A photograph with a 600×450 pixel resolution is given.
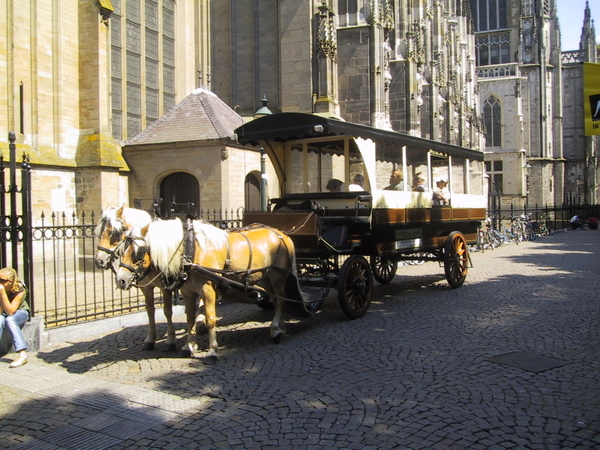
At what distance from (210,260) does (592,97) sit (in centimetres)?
607

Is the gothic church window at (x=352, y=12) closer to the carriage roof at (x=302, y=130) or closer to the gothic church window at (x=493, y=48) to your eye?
the carriage roof at (x=302, y=130)

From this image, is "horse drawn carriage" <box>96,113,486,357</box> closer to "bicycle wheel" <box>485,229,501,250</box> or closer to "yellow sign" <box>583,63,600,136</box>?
A: "yellow sign" <box>583,63,600,136</box>

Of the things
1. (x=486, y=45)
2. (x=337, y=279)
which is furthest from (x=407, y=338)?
(x=486, y=45)

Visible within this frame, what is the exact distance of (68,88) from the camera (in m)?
16.1

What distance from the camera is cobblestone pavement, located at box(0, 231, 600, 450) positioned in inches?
166

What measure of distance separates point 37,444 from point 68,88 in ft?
46.4

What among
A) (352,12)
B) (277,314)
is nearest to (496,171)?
(352,12)

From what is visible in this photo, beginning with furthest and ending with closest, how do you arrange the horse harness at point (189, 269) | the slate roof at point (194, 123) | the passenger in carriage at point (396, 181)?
1. the slate roof at point (194, 123)
2. the passenger in carriage at point (396, 181)
3. the horse harness at point (189, 269)

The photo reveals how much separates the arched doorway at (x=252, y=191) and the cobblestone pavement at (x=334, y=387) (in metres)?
9.89

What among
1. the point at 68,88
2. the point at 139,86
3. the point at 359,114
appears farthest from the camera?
the point at 359,114

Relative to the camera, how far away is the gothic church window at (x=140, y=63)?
18906 millimetres

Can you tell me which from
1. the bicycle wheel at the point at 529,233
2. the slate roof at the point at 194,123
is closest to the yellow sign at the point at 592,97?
the slate roof at the point at 194,123

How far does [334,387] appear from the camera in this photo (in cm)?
530

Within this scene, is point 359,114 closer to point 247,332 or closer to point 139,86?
Result: point 139,86
